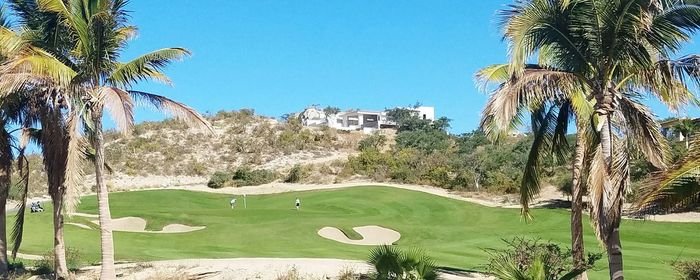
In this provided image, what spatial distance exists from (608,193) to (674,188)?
4025 mm

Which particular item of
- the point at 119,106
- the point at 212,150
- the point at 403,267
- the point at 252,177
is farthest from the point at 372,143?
the point at 403,267

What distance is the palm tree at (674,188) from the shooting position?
25.3ft

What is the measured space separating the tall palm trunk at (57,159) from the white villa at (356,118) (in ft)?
358

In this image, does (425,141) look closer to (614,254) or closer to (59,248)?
(59,248)

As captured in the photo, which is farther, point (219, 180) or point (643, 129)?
point (219, 180)

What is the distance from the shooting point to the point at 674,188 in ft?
25.8

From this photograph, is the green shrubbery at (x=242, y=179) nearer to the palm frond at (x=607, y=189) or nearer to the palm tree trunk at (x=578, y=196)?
the palm tree trunk at (x=578, y=196)

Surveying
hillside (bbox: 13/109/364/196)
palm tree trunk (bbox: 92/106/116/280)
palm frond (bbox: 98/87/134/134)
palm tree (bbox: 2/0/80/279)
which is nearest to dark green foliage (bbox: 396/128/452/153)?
hillside (bbox: 13/109/364/196)

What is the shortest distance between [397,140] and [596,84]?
2793 inches

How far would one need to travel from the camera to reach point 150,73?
1554cm

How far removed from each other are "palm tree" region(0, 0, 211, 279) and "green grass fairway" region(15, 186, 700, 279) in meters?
7.41

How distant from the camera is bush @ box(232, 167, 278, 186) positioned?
62.0 m

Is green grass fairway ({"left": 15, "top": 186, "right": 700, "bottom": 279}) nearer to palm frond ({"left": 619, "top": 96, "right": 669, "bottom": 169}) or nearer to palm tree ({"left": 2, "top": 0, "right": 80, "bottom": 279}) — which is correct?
palm tree ({"left": 2, "top": 0, "right": 80, "bottom": 279})

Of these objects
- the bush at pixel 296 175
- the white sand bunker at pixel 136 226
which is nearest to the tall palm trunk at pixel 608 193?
the white sand bunker at pixel 136 226
